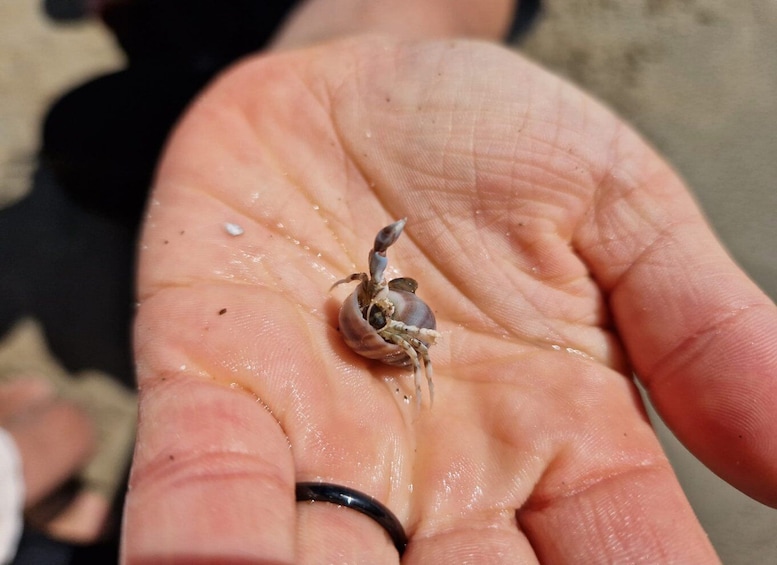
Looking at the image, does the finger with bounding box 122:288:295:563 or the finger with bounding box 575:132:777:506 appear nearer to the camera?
the finger with bounding box 122:288:295:563

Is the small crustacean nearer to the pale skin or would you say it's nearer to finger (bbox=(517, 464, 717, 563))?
the pale skin

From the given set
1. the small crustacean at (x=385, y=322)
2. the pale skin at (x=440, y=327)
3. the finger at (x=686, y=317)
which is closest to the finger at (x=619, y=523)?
the pale skin at (x=440, y=327)

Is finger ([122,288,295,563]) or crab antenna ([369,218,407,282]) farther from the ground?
crab antenna ([369,218,407,282])

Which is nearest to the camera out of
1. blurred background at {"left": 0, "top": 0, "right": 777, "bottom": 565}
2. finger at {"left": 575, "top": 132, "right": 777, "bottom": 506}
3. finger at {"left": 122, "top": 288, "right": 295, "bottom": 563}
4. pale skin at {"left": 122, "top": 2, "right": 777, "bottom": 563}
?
finger at {"left": 122, "top": 288, "right": 295, "bottom": 563}

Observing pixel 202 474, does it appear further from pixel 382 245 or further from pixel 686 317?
pixel 686 317

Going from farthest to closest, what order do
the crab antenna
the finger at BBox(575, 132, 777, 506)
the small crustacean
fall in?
the small crustacean < the crab antenna < the finger at BBox(575, 132, 777, 506)

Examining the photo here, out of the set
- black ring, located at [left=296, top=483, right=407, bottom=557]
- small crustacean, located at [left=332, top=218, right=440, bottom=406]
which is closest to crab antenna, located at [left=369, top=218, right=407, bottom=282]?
small crustacean, located at [left=332, top=218, right=440, bottom=406]

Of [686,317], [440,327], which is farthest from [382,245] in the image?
[686,317]
